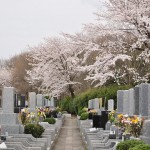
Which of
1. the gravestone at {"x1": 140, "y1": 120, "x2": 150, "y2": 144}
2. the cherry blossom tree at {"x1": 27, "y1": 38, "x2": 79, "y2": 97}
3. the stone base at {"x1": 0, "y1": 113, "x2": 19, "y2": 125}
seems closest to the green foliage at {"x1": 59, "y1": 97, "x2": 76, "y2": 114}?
the cherry blossom tree at {"x1": 27, "y1": 38, "x2": 79, "y2": 97}

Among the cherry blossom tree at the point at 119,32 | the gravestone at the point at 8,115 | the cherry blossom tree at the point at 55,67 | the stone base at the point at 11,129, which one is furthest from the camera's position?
the cherry blossom tree at the point at 55,67

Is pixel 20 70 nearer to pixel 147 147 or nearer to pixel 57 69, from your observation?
pixel 57 69

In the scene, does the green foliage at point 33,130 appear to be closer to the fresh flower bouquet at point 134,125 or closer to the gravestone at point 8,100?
the gravestone at point 8,100

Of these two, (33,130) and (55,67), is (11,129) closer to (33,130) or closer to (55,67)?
(33,130)

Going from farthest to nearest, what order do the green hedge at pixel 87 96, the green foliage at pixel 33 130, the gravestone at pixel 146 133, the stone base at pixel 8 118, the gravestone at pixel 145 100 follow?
the green hedge at pixel 87 96, the green foliage at pixel 33 130, the stone base at pixel 8 118, the gravestone at pixel 145 100, the gravestone at pixel 146 133

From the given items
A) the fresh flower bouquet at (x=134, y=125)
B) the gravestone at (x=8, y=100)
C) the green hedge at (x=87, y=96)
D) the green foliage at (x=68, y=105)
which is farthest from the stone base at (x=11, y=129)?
the green foliage at (x=68, y=105)

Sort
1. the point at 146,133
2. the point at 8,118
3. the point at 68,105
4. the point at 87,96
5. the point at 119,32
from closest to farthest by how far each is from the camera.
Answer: the point at 146,133 → the point at 8,118 → the point at 119,32 → the point at 87,96 → the point at 68,105

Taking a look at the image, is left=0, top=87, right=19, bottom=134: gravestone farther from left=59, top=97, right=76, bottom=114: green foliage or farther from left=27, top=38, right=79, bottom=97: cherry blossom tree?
left=59, top=97, right=76, bottom=114: green foliage

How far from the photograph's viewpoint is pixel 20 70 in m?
73.2

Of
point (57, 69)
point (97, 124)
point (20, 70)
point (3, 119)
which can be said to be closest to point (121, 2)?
point (97, 124)

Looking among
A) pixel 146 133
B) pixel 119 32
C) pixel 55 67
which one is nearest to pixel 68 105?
pixel 55 67

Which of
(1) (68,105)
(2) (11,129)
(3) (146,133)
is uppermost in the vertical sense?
(3) (146,133)

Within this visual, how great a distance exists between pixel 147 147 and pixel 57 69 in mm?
45388

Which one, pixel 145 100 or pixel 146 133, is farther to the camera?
pixel 145 100
